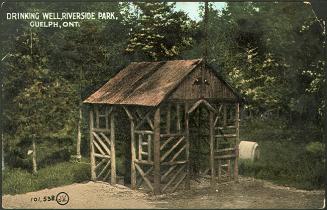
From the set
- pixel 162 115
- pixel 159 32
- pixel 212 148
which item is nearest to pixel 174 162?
pixel 212 148

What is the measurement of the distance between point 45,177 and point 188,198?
666cm

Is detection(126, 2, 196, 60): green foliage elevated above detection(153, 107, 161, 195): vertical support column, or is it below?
above

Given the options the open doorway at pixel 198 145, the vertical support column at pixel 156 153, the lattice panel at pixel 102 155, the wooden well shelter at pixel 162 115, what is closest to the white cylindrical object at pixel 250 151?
the wooden well shelter at pixel 162 115

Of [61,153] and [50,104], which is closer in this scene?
[50,104]

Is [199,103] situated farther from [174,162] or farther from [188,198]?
[188,198]

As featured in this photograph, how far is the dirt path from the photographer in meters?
21.3

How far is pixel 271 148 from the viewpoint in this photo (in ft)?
95.2

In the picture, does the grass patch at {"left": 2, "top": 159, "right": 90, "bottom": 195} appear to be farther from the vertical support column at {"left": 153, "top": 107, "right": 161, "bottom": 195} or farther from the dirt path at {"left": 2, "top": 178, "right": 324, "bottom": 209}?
the vertical support column at {"left": 153, "top": 107, "right": 161, "bottom": 195}

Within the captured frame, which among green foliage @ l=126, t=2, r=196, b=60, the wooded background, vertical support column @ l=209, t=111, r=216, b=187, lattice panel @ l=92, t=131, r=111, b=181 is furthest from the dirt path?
green foliage @ l=126, t=2, r=196, b=60

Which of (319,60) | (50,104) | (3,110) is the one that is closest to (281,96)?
(319,60)

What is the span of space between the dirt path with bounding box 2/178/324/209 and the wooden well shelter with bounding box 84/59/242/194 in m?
0.76

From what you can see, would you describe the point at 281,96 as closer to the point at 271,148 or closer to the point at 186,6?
the point at 271,148

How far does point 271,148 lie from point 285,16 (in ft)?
27.0

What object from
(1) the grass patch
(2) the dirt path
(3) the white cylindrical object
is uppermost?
(3) the white cylindrical object
